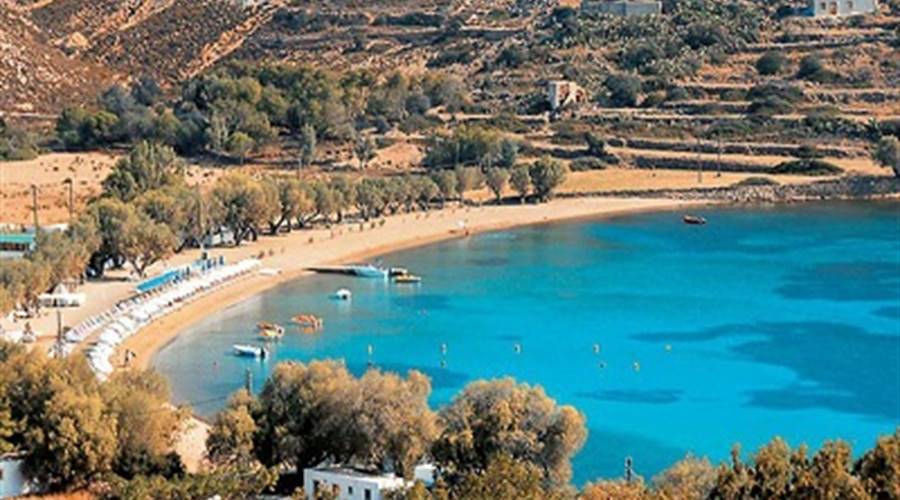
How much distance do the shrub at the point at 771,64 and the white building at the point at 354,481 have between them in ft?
224

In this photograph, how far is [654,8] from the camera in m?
111

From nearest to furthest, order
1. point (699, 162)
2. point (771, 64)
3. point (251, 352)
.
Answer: point (251, 352) < point (699, 162) < point (771, 64)

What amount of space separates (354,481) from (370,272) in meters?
31.4

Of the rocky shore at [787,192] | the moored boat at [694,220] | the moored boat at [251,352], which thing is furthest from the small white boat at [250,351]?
the rocky shore at [787,192]

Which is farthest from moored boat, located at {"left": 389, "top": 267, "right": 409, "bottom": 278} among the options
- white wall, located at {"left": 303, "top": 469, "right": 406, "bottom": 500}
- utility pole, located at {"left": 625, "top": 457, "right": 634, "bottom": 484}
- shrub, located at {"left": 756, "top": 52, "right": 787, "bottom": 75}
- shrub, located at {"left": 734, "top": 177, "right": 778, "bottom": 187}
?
shrub, located at {"left": 756, "top": 52, "right": 787, "bottom": 75}

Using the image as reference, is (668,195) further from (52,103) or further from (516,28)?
(52,103)

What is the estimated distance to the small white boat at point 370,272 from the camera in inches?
2421

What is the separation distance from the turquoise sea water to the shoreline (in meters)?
0.88

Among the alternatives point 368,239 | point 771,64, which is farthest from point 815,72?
point 368,239

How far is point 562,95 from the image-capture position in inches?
3760

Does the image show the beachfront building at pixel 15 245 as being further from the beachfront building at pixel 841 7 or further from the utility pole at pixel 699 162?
the beachfront building at pixel 841 7

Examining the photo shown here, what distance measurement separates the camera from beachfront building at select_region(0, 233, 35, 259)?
56094 millimetres

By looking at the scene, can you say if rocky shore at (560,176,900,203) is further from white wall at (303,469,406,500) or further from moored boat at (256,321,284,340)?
white wall at (303,469,406,500)

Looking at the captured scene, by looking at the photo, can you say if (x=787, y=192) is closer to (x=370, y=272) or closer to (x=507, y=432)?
(x=370, y=272)
